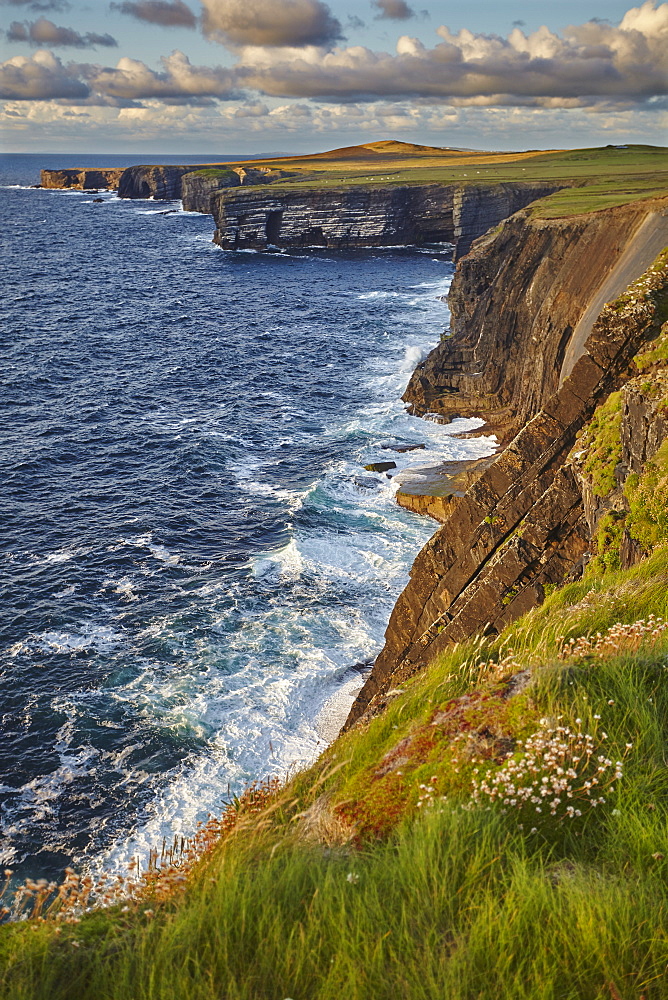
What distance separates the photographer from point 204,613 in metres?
29.5

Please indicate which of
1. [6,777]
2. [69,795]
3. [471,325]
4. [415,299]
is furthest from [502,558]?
[415,299]

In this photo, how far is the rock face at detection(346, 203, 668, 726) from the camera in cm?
1645

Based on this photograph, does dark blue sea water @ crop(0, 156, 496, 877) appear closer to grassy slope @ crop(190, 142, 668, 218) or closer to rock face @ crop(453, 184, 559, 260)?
grassy slope @ crop(190, 142, 668, 218)

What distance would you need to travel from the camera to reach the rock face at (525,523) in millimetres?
16453

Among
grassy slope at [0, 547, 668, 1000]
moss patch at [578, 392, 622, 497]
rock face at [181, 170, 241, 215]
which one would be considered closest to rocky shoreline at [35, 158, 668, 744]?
moss patch at [578, 392, 622, 497]

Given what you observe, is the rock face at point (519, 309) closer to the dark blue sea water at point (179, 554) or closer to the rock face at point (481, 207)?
the dark blue sea water at point (179, 554)

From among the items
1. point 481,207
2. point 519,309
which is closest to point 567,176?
point 481,207

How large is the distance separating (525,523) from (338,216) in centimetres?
12724

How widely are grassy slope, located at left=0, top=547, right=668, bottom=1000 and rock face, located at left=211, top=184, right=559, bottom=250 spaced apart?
13249cm

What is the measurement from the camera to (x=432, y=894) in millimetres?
4707

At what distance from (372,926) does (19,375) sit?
63576 millimetres

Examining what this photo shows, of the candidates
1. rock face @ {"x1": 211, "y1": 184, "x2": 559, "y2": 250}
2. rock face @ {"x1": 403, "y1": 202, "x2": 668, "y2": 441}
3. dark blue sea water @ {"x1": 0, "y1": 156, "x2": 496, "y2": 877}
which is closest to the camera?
dark blue sea water @ {"x1": 0, "y1": 156, "x2": 496, "y2": 877}

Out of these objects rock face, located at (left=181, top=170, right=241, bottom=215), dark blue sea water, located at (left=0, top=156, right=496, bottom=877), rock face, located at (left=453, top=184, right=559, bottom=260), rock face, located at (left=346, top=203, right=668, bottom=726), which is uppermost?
rock face, located at (left=181, top=170, right=241, bottom=215)

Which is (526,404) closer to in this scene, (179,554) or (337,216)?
(179,554)
